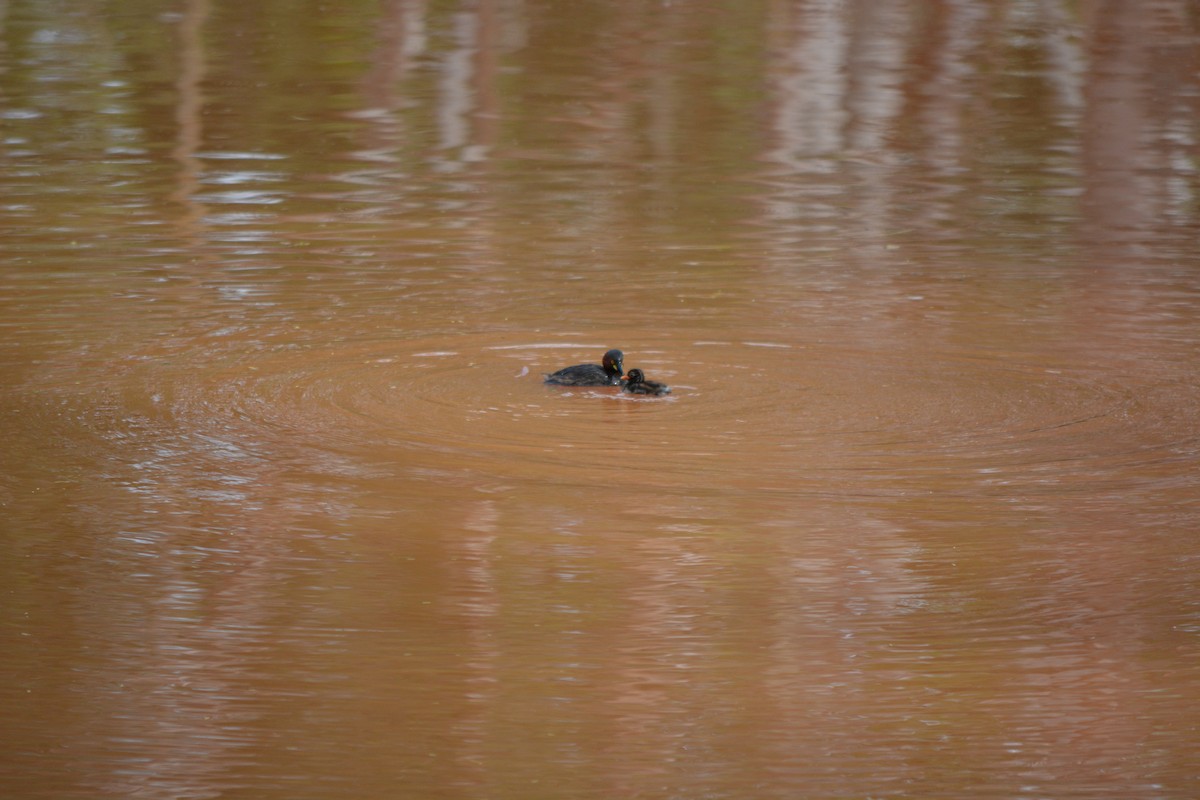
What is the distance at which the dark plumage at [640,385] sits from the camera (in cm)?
773

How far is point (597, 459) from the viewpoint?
6.94 meters

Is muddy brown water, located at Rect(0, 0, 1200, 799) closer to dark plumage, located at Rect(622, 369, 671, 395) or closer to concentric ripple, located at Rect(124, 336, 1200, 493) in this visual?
concentric ripple, located at Rect(124, 336, 1200, 493)

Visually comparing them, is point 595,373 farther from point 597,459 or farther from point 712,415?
point 597,459

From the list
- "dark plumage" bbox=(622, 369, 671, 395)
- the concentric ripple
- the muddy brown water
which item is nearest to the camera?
the muddy brown water

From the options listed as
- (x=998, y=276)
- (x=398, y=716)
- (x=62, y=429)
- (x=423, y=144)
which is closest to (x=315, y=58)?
(x=423, y=144)

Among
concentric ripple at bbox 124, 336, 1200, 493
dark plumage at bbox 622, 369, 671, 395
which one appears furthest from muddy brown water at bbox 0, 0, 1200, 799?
dark plumage at bbox 622, 369, 671, 395

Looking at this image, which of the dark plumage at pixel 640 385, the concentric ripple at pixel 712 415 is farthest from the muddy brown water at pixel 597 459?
the dark plumage at pixel 640 385

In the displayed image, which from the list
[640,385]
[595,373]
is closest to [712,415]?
[640,385]

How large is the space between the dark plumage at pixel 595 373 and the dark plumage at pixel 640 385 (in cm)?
7

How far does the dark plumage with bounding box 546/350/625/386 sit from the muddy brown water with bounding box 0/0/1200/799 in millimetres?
124

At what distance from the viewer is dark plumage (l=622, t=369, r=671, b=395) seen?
7.73 metres

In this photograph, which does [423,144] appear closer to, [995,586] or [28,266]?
[28,266]

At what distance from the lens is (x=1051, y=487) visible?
659cm

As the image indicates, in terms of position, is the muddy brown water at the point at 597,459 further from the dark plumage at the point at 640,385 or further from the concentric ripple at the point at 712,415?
the dark plumage at the point at 640,385
